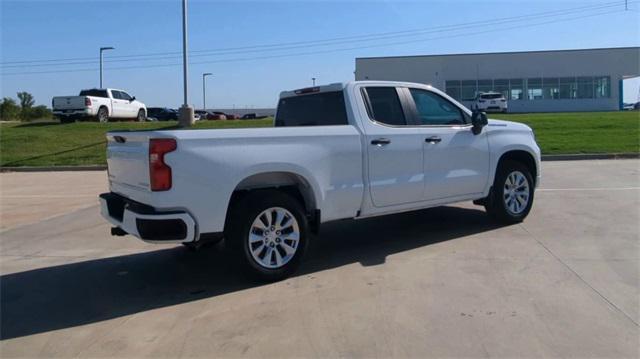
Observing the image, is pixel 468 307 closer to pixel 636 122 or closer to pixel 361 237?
pixel 361 237

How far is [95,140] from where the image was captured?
23656 millimetres

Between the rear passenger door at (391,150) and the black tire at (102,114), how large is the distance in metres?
25.0

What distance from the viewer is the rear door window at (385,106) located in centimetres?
645

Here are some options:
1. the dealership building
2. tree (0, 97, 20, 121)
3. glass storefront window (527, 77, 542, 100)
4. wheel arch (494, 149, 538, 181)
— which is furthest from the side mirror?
tree (0, 97, 20, 121)

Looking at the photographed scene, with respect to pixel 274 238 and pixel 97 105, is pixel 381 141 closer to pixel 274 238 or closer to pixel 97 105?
pixel 274 238

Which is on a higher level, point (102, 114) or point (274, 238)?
point (102, 114)

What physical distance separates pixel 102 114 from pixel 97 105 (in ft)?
2.34

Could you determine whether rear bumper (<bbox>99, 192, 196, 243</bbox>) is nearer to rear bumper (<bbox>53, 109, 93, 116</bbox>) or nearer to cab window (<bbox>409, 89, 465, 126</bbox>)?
cab window (<bbox>409, 89, 465, 126</bbox>)

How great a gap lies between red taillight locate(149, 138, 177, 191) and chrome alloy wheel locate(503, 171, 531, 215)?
4608 millimetres

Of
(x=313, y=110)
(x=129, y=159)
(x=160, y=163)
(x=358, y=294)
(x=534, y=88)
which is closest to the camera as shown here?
(x=160, y=163)

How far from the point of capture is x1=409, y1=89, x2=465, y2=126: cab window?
6898 millimetres

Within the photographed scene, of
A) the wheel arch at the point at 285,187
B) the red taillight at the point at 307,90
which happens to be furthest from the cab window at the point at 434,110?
the wheel arch at the point at 285,187

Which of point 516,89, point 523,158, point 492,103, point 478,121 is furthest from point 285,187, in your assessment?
point 516,89

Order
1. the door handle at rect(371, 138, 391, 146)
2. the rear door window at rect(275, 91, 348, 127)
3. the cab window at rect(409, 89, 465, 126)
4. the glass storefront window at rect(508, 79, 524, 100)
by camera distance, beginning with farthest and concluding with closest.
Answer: the glass storefront window at rect(508, 79, 524, 100)
the cab window at rect(409, 89, 465, 126)
the rear door window at rect(275, 91, 348, 127)
the door handle at rect(371, 138, 391, 146)
